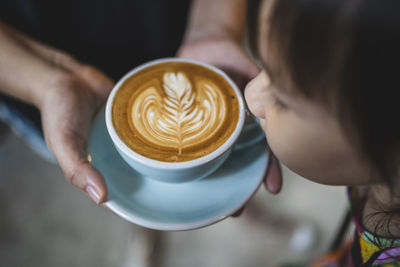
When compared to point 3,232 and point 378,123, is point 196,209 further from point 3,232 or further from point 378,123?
point 3,232

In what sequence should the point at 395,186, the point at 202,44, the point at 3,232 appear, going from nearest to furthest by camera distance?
the point at 395,186 → the point at 202,44 → the point at 3,232

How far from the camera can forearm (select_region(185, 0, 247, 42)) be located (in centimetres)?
111

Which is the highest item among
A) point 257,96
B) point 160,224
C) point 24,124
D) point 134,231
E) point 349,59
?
point 349,59

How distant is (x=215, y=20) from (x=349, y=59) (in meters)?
0.77

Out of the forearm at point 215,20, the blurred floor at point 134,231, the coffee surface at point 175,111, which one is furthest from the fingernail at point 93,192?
the blurred floor at point 134,231

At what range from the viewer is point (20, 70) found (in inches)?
36.1

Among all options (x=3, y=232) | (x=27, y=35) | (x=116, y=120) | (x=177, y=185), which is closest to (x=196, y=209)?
(x=177, y=185)

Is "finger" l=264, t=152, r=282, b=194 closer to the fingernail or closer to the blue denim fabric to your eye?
the fingernail

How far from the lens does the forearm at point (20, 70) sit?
90 cm

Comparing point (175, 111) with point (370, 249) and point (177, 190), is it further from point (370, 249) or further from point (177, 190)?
point (370, 249)

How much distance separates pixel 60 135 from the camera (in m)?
0.77

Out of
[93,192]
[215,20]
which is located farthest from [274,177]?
[215,20]

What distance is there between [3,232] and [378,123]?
1.49 m

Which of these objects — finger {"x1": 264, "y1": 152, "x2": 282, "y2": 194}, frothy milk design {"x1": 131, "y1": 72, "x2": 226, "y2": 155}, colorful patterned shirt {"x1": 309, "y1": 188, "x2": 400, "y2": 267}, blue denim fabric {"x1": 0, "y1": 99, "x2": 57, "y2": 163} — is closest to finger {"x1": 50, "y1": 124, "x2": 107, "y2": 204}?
frothy milk design {"x1": 131, "y1": 72, "x2": 226, "y2": 155}
